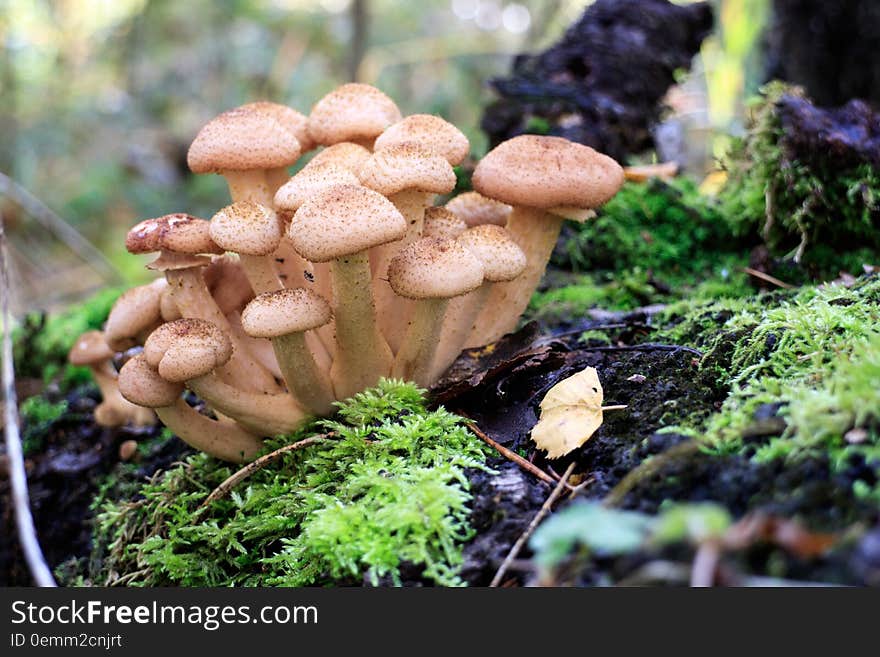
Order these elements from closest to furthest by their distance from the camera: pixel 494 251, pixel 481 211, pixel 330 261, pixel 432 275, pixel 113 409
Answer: pixel 432 275 < pixel 330 261 < pixel 494 251 < pixel 481 211 < pixel 113 409

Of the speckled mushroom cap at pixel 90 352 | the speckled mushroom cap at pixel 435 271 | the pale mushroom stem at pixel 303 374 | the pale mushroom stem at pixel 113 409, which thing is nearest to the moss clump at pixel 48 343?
the pale mushroom stem at pixel 113 409

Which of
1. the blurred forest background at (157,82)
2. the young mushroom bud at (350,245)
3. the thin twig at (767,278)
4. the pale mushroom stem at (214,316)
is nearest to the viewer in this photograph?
the young mushroom bud at (350,245)

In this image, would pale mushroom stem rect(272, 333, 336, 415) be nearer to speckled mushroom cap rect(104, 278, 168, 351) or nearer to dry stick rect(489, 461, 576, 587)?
speckled mushroom cap rect(104, 278, 168, 351)

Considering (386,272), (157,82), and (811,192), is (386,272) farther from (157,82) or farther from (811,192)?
(157,82)

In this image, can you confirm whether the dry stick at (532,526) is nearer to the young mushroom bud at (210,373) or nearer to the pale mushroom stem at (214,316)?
the young mushroom bud at (210,373)

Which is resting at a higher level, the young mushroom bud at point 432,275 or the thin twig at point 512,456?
the young mushroom bud at point 432,275

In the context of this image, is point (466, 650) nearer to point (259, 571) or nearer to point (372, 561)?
point (372, 561)

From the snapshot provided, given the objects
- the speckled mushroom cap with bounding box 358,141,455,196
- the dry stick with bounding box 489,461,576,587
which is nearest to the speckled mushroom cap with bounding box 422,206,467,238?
the speckled mushroom cap with bounding box 358,141,455,196

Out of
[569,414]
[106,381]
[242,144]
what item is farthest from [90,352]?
[569,414]
